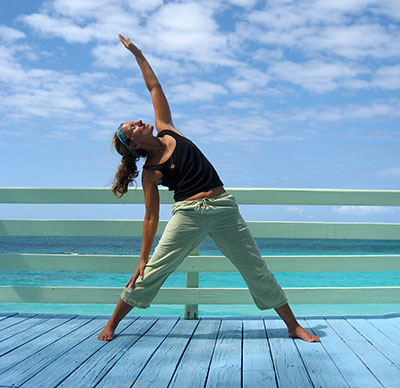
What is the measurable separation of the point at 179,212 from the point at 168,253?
29 centimetres

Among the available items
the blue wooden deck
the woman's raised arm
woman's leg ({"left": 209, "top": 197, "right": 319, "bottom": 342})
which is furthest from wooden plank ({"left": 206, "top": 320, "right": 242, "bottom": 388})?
the woman's raised arm

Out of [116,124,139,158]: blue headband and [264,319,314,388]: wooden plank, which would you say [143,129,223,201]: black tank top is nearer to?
[116,124,139,158]: blue headband

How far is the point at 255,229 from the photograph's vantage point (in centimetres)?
419

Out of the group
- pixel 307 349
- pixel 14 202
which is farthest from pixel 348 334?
pixel 14 202

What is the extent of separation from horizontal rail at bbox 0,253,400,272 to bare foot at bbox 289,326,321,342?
25.2 inches

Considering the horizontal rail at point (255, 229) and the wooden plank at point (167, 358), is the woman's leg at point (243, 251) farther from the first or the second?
the horizontal rail at point (255, 229)

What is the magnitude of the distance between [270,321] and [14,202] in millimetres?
2381

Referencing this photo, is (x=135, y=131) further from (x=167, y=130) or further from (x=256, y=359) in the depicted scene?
(x=256, y=359)

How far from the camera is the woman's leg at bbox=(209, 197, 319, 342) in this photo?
340 centimetres

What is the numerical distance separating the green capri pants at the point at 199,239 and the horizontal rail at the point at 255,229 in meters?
0.74

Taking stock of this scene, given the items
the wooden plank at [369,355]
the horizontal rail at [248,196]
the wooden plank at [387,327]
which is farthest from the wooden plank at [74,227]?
the wooden plank at [387,327]

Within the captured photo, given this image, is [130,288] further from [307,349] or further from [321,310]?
[321,310]

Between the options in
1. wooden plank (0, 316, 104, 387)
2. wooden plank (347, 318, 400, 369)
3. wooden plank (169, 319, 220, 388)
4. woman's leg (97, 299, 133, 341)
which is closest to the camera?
wooden plank (169, 319, 220, 388)

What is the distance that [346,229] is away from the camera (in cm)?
430
